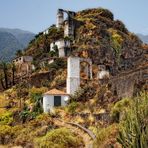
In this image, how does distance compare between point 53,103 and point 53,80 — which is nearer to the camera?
point 53,103

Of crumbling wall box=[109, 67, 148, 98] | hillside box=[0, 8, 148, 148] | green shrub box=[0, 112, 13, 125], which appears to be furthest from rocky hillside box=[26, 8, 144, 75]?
green shrub box=[0, 112, 13, 125]

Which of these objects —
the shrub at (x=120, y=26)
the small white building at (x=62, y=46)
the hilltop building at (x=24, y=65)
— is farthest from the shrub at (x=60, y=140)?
the shrub at (x=120, y=26)

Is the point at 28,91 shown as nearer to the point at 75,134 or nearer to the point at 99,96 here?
the point at 99,96

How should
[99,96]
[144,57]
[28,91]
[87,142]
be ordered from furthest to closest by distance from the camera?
[144,57], [28,91], [99,96], [87,142]

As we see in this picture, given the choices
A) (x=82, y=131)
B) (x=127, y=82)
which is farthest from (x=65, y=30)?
(x=82, y=131)

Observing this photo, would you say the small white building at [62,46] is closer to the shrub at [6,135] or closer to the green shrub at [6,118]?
the green shrub at [6,118]

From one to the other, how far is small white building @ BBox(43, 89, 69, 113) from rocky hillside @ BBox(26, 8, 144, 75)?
1174 cm

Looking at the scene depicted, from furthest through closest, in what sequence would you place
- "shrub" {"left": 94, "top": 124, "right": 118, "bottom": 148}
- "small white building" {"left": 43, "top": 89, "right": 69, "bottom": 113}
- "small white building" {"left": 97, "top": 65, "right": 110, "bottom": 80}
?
"small white building" {"left": 97, "top": 65, "right": 110, "bottom": 80} → "small white building" {"left": 43, "top": 89, "right": 69, "bottom": 113} → "shrub" {"left": 94, "top": 124, "right": 118, "bottom": 148}

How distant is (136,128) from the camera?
19188 mm

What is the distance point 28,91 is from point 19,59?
45.8 ft

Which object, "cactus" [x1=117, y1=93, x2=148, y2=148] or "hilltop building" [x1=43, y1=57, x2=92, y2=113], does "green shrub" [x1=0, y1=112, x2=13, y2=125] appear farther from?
"cactus" [x1=117, y1=93, x2=148, y2=148]

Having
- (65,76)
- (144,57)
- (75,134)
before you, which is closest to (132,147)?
(75,134)

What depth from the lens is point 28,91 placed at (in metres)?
52.2

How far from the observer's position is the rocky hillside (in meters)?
59.8
